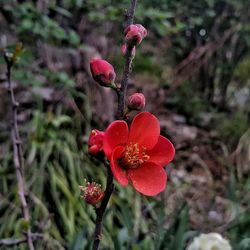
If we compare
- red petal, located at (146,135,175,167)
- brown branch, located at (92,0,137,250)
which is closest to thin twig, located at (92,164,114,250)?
brown branch, located at (92,0,137,250)

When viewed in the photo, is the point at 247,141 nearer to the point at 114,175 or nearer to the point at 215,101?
the point at 215,101

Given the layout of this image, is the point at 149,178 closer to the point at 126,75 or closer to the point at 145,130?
the point at 145,130

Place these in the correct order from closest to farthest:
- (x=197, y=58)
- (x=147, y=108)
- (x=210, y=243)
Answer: (x=210, y=243), (x=147, y=108), (x=197, y=58)

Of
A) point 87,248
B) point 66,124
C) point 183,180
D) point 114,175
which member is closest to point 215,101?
point 183,180

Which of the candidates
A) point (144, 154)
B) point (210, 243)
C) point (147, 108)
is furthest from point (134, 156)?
point (147, 108)

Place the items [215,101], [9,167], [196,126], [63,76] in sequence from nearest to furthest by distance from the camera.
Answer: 1. [63,76]
2. [9,167]
3. [196,126]
4. [215,101]

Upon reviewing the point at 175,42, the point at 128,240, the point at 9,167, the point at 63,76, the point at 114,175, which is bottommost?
the point at 9,167
